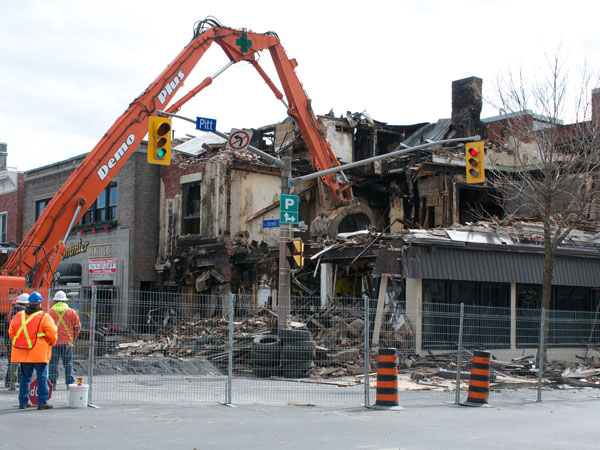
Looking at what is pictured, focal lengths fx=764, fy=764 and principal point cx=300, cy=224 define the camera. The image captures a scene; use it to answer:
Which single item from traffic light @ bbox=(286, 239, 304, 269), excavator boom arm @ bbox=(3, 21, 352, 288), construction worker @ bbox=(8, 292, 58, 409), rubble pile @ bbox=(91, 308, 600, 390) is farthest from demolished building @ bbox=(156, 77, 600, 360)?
construction worker @ bbox=(8, 292, 58, 409)

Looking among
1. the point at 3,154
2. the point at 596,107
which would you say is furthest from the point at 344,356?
the point at 3,154

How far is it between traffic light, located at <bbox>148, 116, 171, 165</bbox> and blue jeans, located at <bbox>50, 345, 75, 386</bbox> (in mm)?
4709

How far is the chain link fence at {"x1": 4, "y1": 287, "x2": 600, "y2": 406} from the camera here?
14844mm

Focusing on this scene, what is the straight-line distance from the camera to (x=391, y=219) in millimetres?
34656

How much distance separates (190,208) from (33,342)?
865 inches

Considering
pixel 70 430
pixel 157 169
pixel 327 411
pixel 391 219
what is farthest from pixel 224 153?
pixel 70 430

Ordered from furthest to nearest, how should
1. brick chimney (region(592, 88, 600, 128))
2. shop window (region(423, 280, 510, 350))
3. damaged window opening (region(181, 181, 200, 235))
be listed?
damaged window opening (region(181, 181, 200, 235)), brick chimney (region(592, 88, 600, 128)), shop window (region(423, 280, 510, 350))

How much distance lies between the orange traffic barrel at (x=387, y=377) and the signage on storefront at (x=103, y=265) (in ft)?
75.7

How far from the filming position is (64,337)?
13.3 meters

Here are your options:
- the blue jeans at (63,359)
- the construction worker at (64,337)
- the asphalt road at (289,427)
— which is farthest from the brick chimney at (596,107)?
the blue jeans at (63,359)

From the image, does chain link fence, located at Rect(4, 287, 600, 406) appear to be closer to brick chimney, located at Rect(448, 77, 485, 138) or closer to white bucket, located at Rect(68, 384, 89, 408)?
white bucket, located at Rect(68, 384, 89, 408)

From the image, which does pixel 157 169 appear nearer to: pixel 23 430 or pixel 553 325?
pixel 553 325

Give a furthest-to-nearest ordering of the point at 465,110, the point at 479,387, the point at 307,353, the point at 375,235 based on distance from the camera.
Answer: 1. the point at 465,110
2. the point at 375,235
3. the point at 307,353
4. the point at 479,387

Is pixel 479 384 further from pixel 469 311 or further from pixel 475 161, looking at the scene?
pixel 469 311
